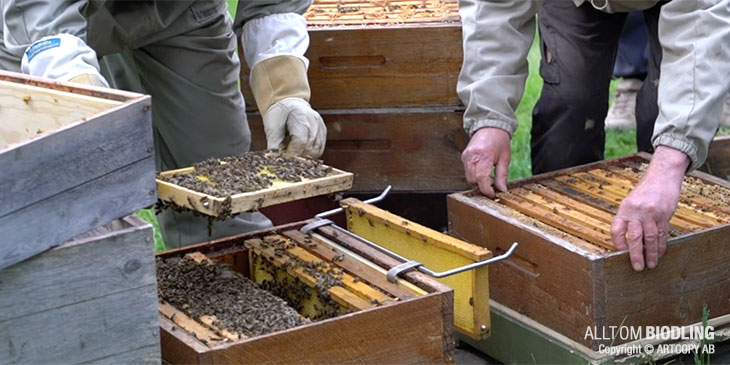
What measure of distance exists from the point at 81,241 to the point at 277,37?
1.53 meters

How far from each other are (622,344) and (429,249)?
0.57 m

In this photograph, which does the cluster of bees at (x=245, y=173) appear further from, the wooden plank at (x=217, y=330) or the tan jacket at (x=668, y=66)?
the tan jacket at (x=668, y=66)

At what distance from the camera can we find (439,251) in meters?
2.57

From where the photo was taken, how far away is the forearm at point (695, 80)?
2.71 metres

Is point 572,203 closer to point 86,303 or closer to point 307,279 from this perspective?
point 307,279

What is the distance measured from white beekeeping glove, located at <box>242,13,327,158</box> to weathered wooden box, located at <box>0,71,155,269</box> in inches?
42.3

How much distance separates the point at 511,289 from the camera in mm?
2926

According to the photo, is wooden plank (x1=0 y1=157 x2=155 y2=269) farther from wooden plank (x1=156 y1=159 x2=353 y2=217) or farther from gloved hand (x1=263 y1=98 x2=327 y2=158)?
gloved hand (x1=263 y1=98 x2=327 y2=158)

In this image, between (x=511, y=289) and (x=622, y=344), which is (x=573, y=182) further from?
(x=622, y=344)

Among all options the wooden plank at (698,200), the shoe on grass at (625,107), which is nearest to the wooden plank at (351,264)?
the wooden plank at (698,200)

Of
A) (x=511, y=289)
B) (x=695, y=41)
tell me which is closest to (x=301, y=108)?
(x=511, y=289)

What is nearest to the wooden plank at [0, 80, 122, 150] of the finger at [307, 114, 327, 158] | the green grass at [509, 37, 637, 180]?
the finger at [307, 114, 327, 158]

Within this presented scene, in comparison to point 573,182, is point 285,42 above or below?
above

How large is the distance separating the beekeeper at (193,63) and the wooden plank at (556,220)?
24.5 inches
